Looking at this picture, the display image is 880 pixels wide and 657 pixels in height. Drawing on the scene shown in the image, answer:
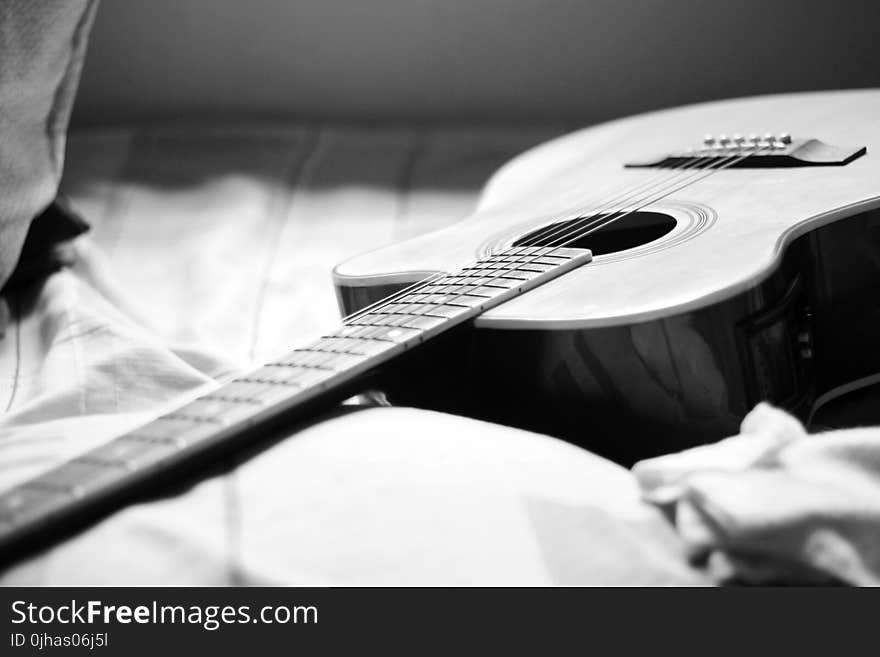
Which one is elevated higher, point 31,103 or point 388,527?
point 31,103

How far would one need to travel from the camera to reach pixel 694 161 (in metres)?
0.95

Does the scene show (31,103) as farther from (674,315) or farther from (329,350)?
(674,315)

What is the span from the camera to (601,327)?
2.03 ft

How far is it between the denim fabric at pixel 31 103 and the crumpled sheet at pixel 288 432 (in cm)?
8

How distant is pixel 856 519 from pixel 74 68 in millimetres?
815

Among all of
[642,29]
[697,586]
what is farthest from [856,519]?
[642,29]

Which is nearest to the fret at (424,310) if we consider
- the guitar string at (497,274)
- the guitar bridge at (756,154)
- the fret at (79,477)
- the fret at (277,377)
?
the guitar string at (497,274)

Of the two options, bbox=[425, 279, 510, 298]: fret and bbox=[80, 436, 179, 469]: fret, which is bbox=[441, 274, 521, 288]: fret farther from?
bbox=[80, 436, 179, 469]: fret

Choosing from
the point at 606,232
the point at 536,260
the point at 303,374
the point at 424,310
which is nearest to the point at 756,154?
the point at 606,232

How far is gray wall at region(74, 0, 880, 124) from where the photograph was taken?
1.46 metres

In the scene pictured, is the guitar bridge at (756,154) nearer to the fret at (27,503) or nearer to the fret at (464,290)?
the fret at (464,290)

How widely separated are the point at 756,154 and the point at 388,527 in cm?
58

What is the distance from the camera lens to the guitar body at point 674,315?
2.04ft

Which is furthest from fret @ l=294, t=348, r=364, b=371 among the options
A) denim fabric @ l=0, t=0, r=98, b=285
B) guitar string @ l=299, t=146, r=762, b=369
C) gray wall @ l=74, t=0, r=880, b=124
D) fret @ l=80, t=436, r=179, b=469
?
gray wall @ l=74, t=0, r=880, b=124
